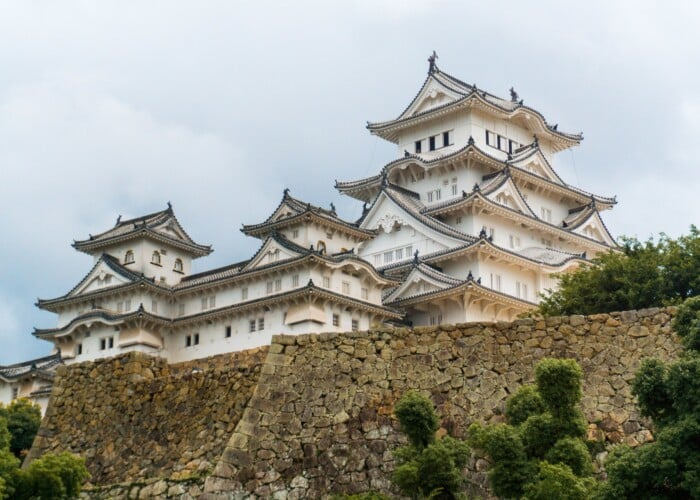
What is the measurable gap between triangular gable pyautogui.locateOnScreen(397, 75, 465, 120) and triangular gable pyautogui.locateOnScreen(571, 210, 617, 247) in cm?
1034

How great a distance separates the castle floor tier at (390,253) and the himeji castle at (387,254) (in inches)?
3.1

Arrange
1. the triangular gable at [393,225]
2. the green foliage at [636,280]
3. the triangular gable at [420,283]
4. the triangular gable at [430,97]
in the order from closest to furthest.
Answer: the green foliage at [636,280], the triangular gable at [420,283], the triangular gable at [393,225], the triangular gable at [430,97]

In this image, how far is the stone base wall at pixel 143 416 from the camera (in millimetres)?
23094

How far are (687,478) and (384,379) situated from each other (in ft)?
22.6

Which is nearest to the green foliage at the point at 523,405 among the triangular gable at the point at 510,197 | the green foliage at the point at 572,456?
the green foliage at the point at 572,456

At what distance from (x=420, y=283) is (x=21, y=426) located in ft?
77.4

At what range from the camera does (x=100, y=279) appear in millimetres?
65688

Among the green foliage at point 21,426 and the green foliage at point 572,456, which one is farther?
the green foliage at point 21,426

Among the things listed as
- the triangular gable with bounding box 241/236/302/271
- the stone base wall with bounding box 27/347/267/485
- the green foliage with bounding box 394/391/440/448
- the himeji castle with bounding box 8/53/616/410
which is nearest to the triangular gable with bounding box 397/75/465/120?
the himeji castle with bounding box 8/53/616/410

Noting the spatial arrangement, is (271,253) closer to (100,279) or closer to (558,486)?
(100,279)

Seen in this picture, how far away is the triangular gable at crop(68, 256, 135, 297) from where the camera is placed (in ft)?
212

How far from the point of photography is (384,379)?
22047 millimetres

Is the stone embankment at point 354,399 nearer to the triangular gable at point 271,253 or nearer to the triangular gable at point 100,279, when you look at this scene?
the triangular gable at point 271,253

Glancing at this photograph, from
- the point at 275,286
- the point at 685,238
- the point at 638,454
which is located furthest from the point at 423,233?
the point at 638,454
